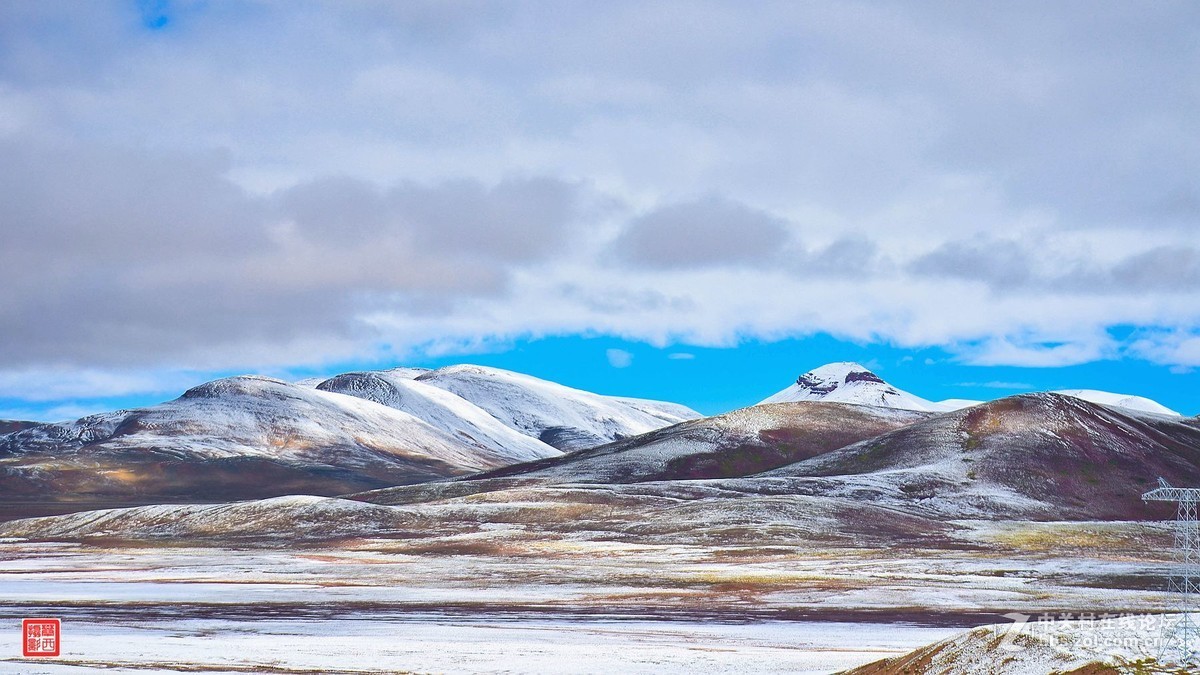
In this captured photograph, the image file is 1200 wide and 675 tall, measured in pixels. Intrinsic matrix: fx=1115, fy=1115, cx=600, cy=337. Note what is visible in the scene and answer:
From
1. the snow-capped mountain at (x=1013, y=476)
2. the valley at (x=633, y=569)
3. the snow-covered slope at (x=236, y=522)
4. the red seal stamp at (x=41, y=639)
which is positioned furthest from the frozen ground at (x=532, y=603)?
the snow-capped mountain at (x=1013, y=476)

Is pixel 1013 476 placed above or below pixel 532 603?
above

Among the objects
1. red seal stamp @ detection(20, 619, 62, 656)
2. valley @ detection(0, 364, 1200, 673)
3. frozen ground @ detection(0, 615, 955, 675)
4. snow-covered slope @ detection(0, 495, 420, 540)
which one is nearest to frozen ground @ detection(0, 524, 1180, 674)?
frozen ground @ detection(0, 615, 955, 675)

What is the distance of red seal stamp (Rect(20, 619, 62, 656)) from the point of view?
1469 inches

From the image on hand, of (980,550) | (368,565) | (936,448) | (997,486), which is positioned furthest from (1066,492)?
(368,565)

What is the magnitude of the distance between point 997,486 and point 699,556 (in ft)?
295

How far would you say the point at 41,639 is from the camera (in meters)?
39.9

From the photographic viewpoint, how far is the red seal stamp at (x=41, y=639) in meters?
37.3

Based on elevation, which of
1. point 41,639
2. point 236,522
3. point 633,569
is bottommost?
point 633,569

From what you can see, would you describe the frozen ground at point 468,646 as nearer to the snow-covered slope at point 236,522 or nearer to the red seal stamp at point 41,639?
the red seal stamp at point 41,639

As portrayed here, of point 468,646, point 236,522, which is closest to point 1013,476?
point 236,522

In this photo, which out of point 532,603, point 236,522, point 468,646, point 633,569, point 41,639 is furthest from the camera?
point 236,522

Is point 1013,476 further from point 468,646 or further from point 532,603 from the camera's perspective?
point 468,646

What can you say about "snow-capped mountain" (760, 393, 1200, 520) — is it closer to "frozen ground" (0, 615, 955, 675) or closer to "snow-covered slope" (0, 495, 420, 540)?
"snow-covered slope" (0, 495, 420, 540)

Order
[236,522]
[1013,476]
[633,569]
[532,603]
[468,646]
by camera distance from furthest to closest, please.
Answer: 1. [1013,476]
2. [236,522]
3. [633,569]
4. [532,603]
5. [468,646]
